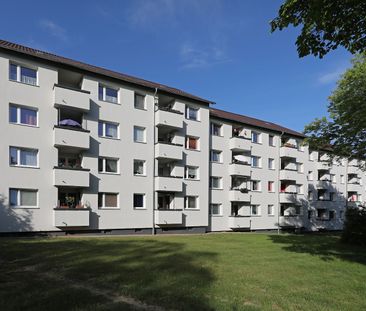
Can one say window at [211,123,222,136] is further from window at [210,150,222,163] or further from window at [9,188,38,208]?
window at [9,188,38,208]

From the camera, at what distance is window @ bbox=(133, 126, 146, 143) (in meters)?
27.7

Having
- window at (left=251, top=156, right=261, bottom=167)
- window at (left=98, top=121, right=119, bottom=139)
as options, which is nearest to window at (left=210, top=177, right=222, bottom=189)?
window at (left=251, top=156, right=261, bottom=167)

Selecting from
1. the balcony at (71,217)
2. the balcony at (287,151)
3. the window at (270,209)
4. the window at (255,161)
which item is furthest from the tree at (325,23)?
the balcony at (287,151)

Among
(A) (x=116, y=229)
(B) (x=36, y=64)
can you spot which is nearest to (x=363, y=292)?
(A) (x=116, y=229)

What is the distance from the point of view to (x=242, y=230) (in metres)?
35.2

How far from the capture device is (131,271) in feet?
30.9

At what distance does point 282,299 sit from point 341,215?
47.9 meters

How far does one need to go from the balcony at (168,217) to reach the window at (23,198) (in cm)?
963

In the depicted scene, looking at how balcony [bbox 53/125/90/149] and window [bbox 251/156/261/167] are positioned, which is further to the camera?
window [bbox 251/156/261/167]

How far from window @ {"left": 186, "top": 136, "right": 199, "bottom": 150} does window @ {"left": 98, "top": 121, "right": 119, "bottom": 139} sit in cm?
731

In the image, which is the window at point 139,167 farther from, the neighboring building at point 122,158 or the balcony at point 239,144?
the balcony at point 239,144

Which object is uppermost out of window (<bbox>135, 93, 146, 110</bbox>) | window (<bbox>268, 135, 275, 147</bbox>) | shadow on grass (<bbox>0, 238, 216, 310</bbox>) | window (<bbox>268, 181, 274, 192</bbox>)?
window (<bbox>135, 93, 146, 110</bbox>)

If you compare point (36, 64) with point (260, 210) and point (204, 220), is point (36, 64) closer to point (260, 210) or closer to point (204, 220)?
point (204, 220)

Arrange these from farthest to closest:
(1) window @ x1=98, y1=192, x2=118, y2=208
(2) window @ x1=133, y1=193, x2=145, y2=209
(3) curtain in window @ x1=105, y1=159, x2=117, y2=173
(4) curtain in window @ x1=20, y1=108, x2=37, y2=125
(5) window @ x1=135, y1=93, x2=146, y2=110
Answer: (5) window @ x1=135, y1=93, x2=146, y2=110 < (2) window @ x1=133, y1=193, x2=145, y2=209 < (3) curtain in window @ x1=105, y1=159, x2=117, y2=173 < (1) window @ x1=98, y1=192, x2=118, y2=208 < (4) curtain in window @ x1=20, y1=108, x2=37, y2=125
